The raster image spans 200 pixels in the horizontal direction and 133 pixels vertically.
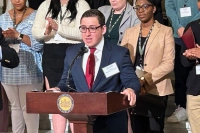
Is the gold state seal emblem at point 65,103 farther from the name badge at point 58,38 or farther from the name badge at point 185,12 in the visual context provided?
the name badge at point 185,12

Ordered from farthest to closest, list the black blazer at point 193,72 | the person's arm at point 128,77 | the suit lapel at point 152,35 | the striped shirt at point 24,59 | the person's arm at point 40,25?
1. the striped shirt at point 24,59
2. the person's arm at point 40,25
3. the suit lapel at point 152,35
4. the black blazer at point 193,72
5. the person's arm at point 128,77

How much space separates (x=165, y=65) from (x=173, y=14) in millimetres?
814

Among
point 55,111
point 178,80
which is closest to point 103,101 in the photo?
point 55,111

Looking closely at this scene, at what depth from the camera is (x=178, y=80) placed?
455cm

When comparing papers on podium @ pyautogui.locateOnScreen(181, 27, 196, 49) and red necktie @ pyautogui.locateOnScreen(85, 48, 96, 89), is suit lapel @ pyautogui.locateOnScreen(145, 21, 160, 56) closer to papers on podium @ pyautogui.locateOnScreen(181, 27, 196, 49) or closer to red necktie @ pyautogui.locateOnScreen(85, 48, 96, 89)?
papers on podium @ pyautogui.locateOnScreen(181, 27, 196, 49)

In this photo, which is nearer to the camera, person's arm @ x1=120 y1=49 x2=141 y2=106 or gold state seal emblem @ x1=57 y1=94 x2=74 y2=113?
gold state seal emblem @ x1=57 y1=94 x2=74 y2=113

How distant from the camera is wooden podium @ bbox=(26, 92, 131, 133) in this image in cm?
215

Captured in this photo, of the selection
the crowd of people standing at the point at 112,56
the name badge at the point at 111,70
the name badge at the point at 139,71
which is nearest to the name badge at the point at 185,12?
the crowd of people standing at the point at 112,56

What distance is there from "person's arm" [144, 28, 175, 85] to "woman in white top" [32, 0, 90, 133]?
27.0 inches

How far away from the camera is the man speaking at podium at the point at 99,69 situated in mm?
2650

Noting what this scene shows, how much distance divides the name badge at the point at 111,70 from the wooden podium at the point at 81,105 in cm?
33

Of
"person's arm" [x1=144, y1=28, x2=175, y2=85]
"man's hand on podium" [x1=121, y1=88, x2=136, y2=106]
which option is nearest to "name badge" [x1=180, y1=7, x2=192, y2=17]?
"person's arm" [x1=144, y1=28, x2=175, y2=85]

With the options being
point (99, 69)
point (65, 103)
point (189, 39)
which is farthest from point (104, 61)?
point (189, 39)

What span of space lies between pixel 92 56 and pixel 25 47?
1.61 m
